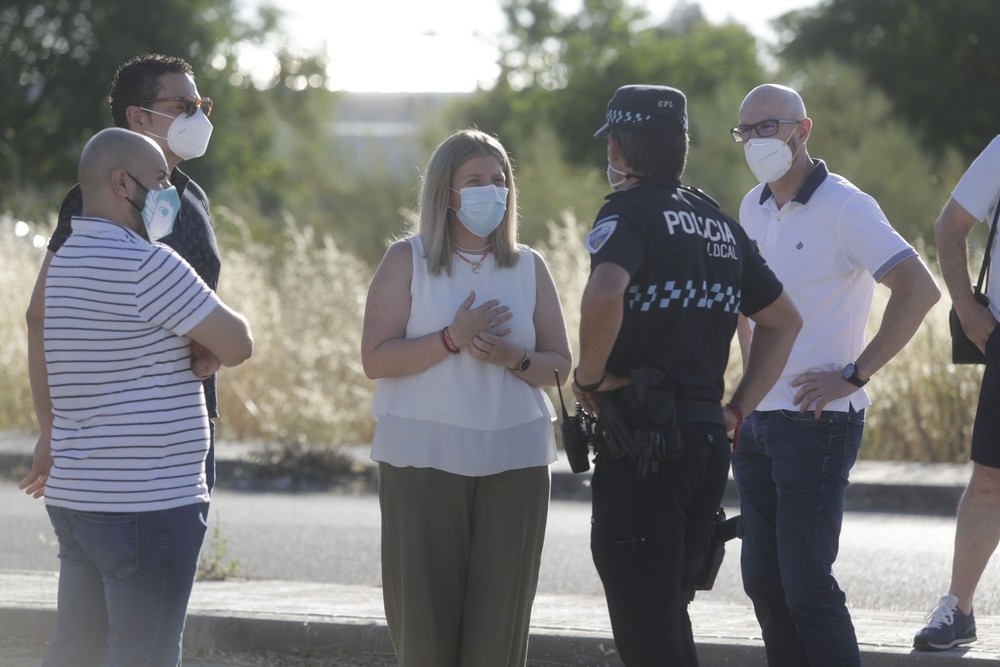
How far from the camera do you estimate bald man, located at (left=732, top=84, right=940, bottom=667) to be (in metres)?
4.46

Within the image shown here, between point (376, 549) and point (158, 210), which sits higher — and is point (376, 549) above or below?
below

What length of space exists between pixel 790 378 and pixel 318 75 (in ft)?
109

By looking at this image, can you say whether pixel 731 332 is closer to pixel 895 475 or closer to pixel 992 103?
pixel 895 475

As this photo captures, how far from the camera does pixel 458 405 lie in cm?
413

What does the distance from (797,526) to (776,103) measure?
1391mm

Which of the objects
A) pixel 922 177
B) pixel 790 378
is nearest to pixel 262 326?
pixel 790 378

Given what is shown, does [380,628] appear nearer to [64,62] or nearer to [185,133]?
[185,133]

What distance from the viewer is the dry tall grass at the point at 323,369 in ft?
34.1

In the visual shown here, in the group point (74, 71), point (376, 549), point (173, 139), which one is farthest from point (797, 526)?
point (74, 71)

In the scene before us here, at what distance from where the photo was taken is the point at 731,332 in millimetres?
4051

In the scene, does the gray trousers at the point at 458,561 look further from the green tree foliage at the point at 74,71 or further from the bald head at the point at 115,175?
the green tree foliage at the point at 74,71

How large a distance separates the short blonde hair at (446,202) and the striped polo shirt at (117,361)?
84cm

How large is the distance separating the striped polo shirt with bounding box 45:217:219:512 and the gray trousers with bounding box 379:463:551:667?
751mm

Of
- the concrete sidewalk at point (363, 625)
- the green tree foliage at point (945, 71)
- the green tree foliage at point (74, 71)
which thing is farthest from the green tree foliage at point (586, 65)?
the concrete sidewalk at point (363, 625)
